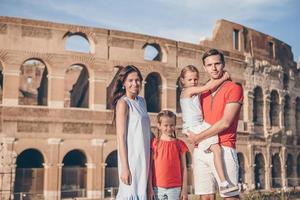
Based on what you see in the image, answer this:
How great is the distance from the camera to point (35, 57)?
16703 mm

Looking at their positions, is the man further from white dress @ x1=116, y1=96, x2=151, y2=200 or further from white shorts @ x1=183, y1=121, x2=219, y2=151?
white dress @ x1=116, y1=96, x2=151, y2=200

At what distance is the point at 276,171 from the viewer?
24297mm

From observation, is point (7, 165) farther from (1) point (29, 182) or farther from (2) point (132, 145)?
(2) point (132, 145)

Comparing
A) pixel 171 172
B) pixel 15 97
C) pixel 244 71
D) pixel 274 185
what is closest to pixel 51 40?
pixel 15 97

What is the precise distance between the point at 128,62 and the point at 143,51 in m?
0.99

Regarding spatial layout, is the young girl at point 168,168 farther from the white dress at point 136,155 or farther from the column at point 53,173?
the column at point 53,173

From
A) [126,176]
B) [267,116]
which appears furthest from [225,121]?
[267,116]

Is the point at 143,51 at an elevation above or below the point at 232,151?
above

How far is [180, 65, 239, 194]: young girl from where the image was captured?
12.0ft

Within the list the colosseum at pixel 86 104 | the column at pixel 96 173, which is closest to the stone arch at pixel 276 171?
the colosseum at pixel 86 104

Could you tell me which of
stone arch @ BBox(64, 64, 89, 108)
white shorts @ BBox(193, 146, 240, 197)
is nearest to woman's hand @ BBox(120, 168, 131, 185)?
white shorts @ BBox(193, 146, 240, 197)

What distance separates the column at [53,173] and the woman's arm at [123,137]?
1304 cm

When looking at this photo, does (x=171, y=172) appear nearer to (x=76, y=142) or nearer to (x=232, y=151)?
(x=232, y=151)

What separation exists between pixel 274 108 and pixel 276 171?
3837mm
